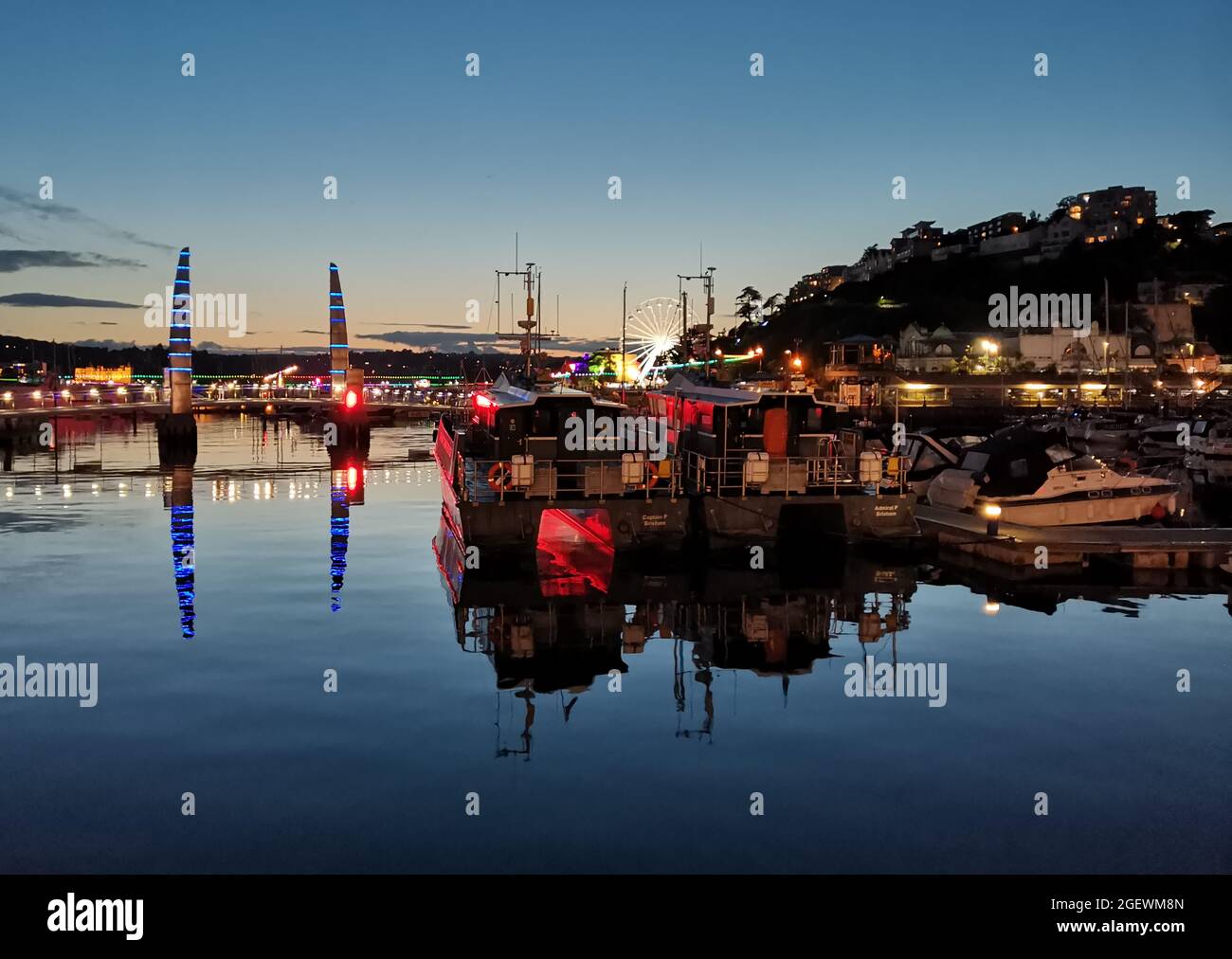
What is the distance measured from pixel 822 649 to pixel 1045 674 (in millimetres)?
4437

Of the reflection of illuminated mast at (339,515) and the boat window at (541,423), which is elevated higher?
the boat window at (541,423)

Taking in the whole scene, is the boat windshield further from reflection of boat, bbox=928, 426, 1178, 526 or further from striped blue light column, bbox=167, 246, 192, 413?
striped blue light column, bbox=167, 246, 192, 413

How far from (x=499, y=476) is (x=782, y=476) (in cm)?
903

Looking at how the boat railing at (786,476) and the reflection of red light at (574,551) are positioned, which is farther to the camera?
the boat railing at (786,476)

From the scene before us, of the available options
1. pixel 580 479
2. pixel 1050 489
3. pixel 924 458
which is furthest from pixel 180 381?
pixel 1050 489

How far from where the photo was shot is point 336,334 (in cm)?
13962

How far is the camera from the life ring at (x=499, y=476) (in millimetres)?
29281

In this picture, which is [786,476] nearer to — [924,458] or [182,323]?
[924,458]

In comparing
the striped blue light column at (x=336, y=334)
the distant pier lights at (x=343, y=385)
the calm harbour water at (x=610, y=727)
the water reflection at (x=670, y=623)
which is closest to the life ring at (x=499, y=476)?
the water reflection at (x=670, y=623)

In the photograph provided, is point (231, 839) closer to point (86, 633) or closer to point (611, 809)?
point (611, 809)

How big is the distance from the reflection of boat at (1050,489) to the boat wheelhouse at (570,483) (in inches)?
508

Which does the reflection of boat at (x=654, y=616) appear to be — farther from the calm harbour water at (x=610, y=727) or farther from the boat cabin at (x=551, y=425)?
the boat cabin at (x=551, y=425)

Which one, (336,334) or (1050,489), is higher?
(336,334)

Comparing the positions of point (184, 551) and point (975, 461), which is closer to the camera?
point (184, 551)
